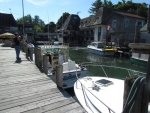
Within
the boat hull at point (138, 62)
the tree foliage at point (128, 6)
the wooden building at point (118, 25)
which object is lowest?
the boat hull at point (138, 62)

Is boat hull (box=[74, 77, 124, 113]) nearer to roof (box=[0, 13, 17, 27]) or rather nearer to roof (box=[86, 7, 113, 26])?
roof (box=[86, 7, 113, 26])

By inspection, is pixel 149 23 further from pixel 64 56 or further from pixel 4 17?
pixel 4 17

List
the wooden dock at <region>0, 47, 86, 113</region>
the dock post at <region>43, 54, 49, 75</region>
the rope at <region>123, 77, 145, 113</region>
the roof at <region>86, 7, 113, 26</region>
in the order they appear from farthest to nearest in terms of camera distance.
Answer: the roof at <region>86, 7, 113, 26</region> → the dock post at <region>43, 54, 49, 75</region> → the wooden dock at <region>0, 47, 86, 113</region> → the rope at <region>123, 77, 145, 113</region>

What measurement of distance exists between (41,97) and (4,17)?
5358 cm

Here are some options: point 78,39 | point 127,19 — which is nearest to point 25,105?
point 127,19

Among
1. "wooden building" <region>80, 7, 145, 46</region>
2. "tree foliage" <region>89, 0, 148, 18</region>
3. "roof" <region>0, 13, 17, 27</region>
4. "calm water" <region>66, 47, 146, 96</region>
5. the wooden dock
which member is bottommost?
"calm water" <region>66, 47, 146, 96</region>

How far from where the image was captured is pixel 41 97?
5184mm

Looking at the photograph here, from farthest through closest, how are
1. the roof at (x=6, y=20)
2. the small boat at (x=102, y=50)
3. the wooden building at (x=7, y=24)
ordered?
the roof at (x=6, y=20) → the wooden building at (x=7, y=24) → the small boat at (x=102, y=50)

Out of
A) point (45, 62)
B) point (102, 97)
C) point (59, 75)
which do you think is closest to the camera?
point (102, 97)

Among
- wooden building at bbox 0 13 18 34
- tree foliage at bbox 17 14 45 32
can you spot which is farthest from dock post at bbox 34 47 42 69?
tree foliage at bbox 17 14 45 32

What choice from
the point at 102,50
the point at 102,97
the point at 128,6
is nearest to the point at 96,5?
the point at 128,6

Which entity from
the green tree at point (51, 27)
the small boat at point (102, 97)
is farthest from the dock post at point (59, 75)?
the green tree at point (51, 27)

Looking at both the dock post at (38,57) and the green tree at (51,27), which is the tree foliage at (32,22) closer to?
the green tree at (51,27)

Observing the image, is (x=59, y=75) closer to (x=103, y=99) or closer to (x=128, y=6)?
(x=103, y=99)
